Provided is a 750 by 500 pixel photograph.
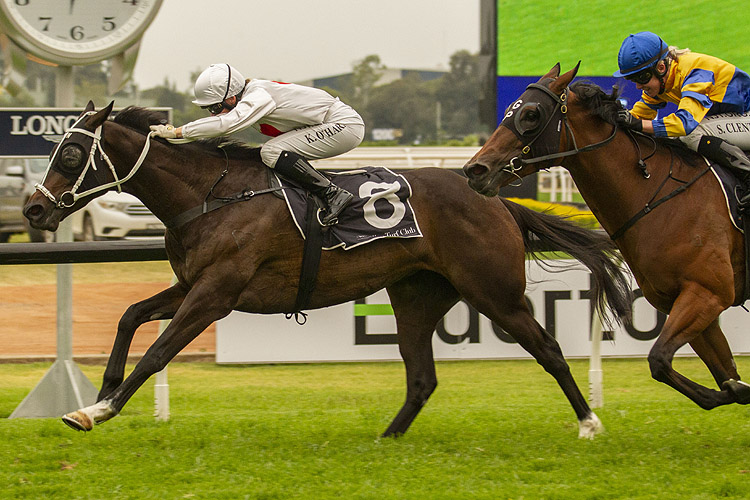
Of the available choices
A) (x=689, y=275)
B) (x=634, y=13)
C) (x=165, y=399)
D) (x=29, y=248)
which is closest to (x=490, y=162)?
(x=689, y=275)

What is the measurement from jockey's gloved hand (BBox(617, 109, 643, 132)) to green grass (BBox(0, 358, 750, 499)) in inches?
65.5

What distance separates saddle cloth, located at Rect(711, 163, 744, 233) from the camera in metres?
4.80

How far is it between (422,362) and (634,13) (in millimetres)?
10474

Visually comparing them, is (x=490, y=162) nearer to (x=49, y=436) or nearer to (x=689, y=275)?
(x=689, y=275)

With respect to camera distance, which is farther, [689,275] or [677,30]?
[677,30]

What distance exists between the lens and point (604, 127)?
483cm

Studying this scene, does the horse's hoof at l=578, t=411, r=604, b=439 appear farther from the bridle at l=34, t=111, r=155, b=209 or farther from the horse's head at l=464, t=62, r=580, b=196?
the bridle at l=34, t=111, r=155, b=209

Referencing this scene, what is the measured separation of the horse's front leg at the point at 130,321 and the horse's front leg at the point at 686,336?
2495mm

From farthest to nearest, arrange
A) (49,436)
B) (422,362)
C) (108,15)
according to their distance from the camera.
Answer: (108,15) → (422,362) → (49,436)

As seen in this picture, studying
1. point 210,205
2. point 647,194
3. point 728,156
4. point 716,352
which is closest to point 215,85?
point 210,205

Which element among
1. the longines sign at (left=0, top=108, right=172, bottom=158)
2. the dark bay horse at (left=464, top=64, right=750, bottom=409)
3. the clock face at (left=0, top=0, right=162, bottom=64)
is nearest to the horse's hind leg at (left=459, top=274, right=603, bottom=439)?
the dark bay horse at (left=464, top=64, right=750, bottom=409)

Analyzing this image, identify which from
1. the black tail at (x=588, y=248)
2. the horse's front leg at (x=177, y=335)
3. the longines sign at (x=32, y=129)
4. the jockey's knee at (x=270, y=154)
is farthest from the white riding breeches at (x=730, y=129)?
the longines sign at (x=32, y=129)

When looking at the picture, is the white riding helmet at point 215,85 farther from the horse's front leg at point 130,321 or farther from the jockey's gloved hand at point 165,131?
the horse's front leg at point 130,321

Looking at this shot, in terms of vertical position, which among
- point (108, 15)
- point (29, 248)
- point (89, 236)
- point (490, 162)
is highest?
point (108, 15)
